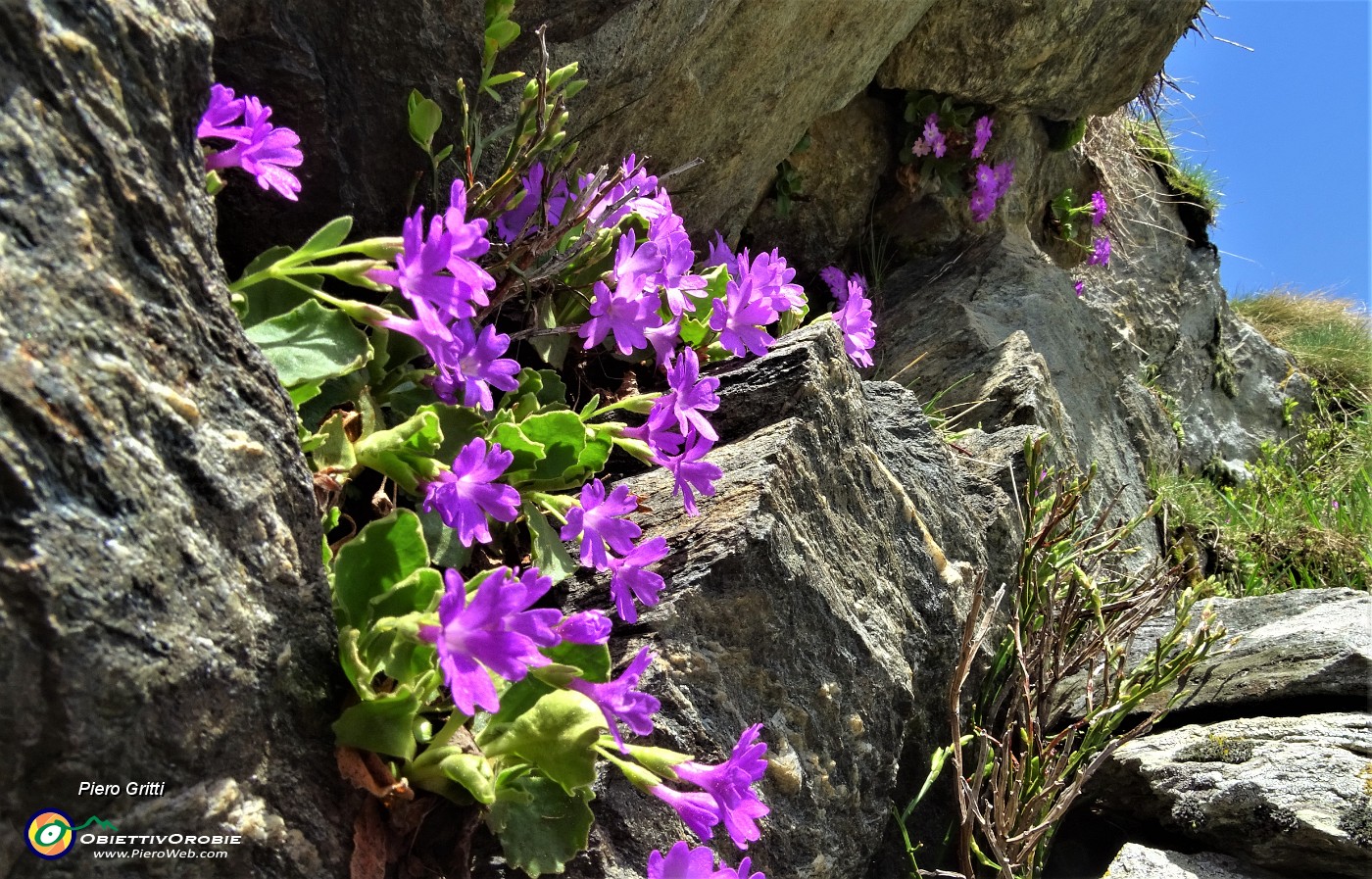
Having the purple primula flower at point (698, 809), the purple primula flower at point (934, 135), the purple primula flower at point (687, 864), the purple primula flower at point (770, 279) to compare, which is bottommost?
the purple primula flower at point (687, 864)

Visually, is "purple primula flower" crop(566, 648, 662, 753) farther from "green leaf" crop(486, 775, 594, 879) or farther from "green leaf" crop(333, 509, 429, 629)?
"green leaf" crop(333, 509, 429, 629)

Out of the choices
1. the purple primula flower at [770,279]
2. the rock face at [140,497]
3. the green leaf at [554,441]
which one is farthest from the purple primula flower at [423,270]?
the purple primula flower at [770,279]

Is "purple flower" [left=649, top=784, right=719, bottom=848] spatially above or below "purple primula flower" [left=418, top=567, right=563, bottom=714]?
below

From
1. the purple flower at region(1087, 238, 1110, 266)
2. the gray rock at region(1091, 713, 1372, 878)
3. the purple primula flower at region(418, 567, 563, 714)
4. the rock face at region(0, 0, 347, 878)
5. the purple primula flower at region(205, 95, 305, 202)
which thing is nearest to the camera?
the rock face at region(0, 0, 347, 878)

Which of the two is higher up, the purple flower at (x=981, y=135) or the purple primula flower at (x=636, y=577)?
the purple flower at (x=981, y=135)

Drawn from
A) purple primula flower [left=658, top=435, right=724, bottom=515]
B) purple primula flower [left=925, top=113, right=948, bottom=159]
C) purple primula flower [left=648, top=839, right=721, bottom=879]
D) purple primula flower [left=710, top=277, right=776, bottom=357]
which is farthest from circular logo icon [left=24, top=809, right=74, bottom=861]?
purple primula flower [left=925, top=113, right=948, bottom=159]

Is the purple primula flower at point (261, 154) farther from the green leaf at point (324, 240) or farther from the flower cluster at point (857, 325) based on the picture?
the flower cluster at point (857, 325)
